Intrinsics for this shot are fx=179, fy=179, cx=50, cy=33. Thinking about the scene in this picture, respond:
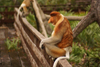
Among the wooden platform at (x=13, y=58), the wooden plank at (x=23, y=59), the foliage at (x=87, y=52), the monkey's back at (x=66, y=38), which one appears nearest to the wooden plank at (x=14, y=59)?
the wooden platform at (x=13, y=58)

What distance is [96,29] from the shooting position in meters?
6.43

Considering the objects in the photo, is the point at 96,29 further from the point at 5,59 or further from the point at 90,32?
the point at 5,59

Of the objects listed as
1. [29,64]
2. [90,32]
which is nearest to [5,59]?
[29,64]

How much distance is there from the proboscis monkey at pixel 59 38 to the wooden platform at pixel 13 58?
2.52m

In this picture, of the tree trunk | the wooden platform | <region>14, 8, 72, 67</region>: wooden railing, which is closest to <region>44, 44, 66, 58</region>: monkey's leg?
<region>14, 8, 72, 67</region>: wooden railing

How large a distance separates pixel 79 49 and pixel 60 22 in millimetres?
3139

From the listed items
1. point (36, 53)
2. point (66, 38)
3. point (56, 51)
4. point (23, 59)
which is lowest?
point (23, 59)

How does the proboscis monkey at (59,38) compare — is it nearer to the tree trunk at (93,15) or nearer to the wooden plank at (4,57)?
the tree trunk at (93,15)

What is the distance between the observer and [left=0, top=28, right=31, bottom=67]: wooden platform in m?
4.99

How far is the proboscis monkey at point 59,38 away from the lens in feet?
8.14

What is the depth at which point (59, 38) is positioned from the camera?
8.27 ft

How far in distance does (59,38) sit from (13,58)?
3.28 metres

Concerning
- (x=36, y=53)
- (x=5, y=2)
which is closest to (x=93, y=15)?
(x=36, y=53)

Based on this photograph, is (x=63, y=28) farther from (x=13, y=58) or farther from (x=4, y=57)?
(x=4, y=57)
